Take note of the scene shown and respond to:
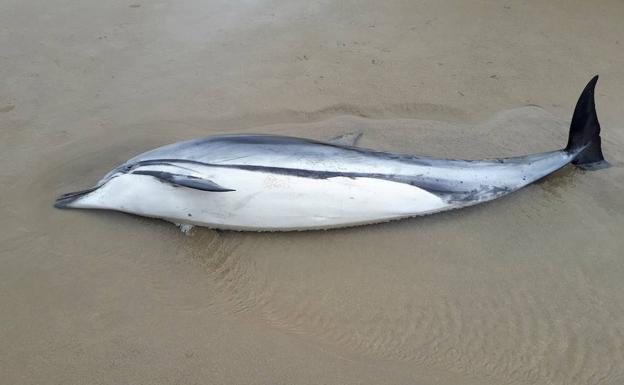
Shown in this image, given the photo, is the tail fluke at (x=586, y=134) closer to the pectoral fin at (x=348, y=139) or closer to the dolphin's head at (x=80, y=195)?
the pectoral fin at (x=348, y=139)

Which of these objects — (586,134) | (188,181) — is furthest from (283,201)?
(586,134)

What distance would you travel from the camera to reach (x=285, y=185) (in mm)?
3508

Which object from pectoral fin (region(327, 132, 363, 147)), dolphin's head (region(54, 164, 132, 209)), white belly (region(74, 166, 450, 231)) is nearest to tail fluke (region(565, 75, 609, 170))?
white belly (region(74, 166, 450, 231))

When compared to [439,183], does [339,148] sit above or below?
above

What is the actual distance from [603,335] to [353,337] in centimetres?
149

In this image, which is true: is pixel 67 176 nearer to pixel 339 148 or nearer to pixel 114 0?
pixel 339 148

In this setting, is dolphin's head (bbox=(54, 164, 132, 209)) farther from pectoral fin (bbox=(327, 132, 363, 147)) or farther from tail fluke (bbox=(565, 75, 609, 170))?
tail fluke (bbox=(565, 75, 609, 170))

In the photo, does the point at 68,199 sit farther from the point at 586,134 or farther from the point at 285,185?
the point at 586,134

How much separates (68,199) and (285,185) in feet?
5.56

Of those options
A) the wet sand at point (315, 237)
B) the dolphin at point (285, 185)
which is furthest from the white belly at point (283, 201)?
the wet sand at point (315, 237)

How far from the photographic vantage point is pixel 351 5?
6.90 m

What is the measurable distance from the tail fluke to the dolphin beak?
3.66 meters

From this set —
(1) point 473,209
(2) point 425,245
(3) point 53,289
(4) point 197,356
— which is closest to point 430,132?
(1) point 473,209

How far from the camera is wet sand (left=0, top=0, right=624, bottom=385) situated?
9.75ft
